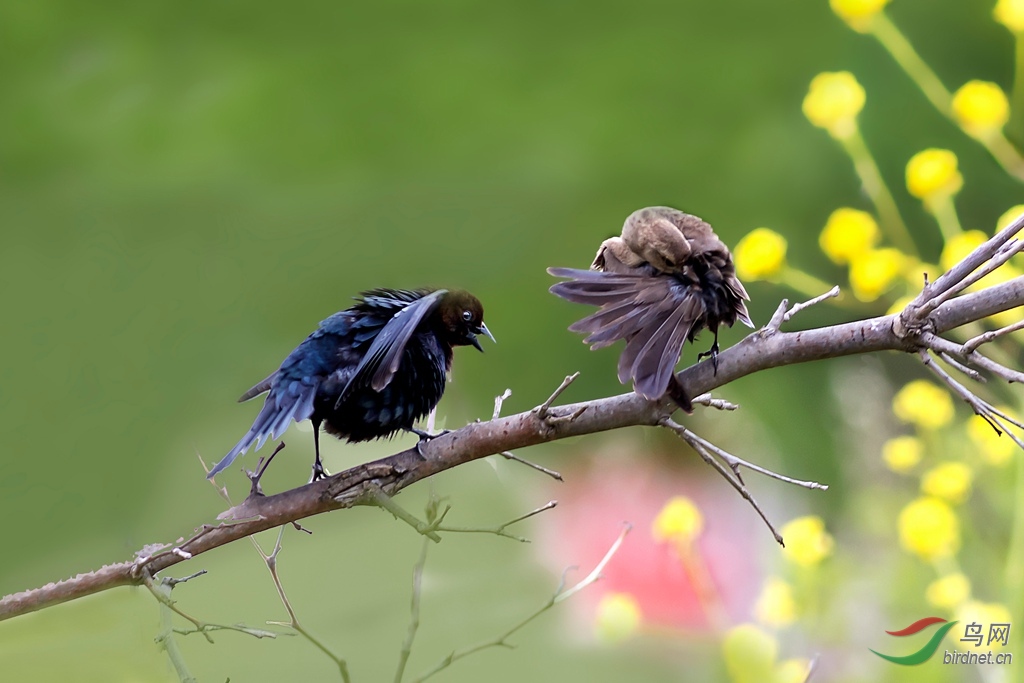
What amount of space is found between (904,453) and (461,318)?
2.64 ft

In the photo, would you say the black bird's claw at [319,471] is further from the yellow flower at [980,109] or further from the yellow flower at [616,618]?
the yellow flower at [980,109]

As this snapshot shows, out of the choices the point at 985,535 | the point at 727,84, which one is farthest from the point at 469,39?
the point at 985,535

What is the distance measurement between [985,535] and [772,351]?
2.76 ft

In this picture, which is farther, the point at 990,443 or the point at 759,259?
the point at 990,443

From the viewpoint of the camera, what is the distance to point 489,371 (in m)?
1.48

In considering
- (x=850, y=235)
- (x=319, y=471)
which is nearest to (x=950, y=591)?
(x=850, y=235)

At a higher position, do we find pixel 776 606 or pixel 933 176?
pixel 933 176

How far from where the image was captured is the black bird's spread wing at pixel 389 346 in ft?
2.88

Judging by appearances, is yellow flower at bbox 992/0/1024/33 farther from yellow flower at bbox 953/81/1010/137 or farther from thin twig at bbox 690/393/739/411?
thin twig at bbox 690/393/739/411

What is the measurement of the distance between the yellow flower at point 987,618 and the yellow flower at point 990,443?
0.21 m

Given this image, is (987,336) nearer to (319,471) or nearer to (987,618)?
(319,471)

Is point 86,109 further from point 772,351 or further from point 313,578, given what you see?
point 772,351

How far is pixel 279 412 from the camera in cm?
90

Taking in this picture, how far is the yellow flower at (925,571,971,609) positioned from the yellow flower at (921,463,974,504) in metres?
0.11
